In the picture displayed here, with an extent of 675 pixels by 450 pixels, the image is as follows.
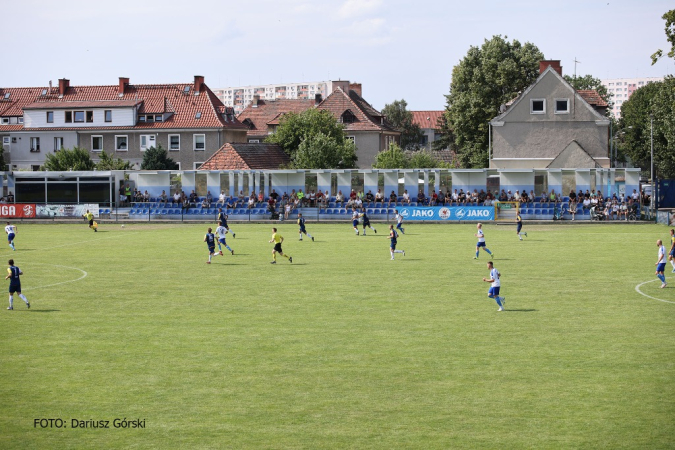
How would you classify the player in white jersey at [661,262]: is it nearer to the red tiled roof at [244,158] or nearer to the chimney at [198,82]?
the red tiled roof at [244,158]

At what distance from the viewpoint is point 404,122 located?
16038 cm

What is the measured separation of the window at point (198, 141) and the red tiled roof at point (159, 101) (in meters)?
1.55

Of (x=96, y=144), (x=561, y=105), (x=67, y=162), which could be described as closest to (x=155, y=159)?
(x=67, y=162)

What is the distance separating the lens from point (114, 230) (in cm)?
6362

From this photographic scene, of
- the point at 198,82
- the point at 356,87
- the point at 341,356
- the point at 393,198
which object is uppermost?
the point at 356,87

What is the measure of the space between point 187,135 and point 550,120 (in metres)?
43.5

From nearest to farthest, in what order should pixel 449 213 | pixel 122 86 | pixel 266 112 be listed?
1. pixel 449 213
2. pixel 122 86
3. pixel 266 112

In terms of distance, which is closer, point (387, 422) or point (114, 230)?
point (387, 422)

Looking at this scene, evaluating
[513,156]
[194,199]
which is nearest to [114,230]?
[194,199]

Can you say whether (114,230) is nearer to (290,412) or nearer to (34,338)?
(34,338)

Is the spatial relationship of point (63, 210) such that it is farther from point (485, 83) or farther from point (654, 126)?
point (654, 126)

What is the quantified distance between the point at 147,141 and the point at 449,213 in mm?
45780

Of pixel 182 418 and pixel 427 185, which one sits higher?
pixel 427 185

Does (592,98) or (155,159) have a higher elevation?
(592,98)
